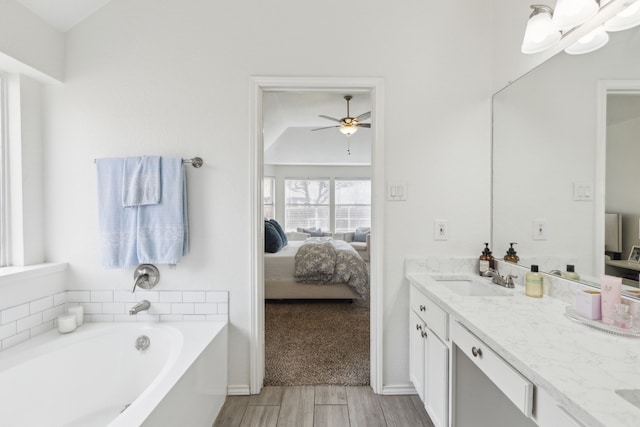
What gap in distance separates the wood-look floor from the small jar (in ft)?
3.62

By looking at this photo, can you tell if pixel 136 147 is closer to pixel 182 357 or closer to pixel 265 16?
pixel 265 16

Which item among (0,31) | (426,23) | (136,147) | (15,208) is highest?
(426,23)

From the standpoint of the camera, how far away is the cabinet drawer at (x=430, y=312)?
1.46 metres

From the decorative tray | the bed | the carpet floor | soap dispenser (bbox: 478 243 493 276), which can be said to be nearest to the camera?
the decorative tray

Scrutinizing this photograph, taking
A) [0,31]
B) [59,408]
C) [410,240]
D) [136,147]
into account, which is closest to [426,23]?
[410,240]

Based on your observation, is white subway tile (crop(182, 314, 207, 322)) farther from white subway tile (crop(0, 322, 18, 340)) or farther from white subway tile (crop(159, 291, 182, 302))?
white subway tile (crop(0, 322, 18, 340))

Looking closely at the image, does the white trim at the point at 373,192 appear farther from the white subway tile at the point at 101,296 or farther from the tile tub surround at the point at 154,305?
the white subway tile at the point at 101,296

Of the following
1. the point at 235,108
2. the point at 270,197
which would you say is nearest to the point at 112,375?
the point at 235,108

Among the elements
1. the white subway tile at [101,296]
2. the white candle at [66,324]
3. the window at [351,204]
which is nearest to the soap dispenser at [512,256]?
the white subway tile at [101,296]

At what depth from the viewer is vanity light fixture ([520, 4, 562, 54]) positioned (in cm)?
143

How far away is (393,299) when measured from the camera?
1983 mm

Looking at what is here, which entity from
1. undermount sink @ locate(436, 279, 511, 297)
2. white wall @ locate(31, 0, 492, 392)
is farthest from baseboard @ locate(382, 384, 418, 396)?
undermount sink @ locate(436, 279, 511, 297)

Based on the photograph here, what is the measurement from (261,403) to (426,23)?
8.67ft

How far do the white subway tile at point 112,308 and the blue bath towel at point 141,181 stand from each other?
0.66 m
